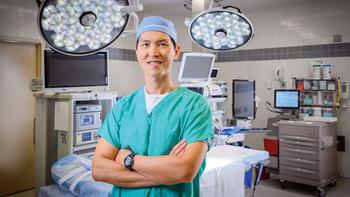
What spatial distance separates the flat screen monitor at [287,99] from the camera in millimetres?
4887

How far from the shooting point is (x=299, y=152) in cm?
461

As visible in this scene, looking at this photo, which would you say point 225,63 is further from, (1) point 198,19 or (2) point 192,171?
(2) point 192,171

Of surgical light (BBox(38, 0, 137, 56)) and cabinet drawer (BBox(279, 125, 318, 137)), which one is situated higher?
surgical light (BBox(38, 0, 137, 56))

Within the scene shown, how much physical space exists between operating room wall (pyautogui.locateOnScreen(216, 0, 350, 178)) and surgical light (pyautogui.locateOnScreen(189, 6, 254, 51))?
3771 mm

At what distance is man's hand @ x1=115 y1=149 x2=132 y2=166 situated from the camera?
132cm

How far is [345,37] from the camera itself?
17.0ft

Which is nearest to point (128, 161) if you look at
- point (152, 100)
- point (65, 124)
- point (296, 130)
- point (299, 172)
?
point (152, 100)

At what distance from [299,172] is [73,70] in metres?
3.46

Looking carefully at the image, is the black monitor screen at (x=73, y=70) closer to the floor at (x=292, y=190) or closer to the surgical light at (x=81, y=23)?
the surgical light at (x=81, y=23)

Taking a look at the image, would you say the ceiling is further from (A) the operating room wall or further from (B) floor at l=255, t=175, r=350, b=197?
(B) floor at l=255, t=175, r=350, b=197

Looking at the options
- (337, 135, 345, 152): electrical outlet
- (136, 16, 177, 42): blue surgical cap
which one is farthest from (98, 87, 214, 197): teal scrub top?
(337, 135, 345, 152): electrical outlet

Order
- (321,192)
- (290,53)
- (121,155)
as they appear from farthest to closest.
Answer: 1. (290,53)
2. (321,192)
3. (121,155)

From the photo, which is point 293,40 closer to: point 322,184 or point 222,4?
point 222,4

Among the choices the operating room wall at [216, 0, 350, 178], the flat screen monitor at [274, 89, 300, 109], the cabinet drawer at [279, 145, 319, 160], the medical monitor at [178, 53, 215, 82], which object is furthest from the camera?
the operating room wall at [216, 0, 350, 178]
